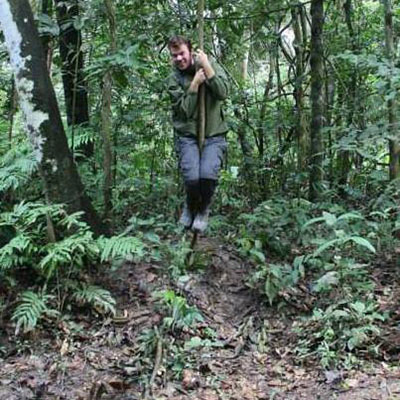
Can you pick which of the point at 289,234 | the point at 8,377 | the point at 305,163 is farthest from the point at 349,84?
the point at 8,377

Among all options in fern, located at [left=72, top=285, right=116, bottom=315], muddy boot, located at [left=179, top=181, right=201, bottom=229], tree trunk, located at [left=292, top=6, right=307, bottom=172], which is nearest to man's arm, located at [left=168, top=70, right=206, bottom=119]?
muddy boot, located at [left=179, top=181, right=201, bottom=229]

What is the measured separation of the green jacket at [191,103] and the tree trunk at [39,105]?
1.08 m

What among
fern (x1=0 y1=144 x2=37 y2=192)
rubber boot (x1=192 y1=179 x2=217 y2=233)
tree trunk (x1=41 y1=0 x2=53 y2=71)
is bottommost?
rubber boot (x1=192 y1=179 x2=217 y2=233)

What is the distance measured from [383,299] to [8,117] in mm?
5482

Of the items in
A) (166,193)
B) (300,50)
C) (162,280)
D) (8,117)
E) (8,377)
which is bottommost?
(8,377)

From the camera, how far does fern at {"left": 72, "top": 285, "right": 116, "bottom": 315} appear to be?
483 cm

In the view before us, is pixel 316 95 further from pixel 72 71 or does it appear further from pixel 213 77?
pixel 72 71

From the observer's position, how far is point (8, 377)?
14.0ft

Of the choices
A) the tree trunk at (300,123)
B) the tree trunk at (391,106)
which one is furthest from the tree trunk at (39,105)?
the tree trunk at (300,123)

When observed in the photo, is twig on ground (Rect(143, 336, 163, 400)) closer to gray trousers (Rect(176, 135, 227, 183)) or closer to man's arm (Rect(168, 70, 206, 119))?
gray trousers (Rect(176, 135, 227, 183))

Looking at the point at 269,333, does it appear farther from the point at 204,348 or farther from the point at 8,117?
the point at 8,117

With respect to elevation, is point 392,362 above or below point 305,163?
below

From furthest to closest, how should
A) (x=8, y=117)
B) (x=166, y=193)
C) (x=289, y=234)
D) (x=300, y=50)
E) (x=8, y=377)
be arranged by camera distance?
(x=300, y=50), (x=8, y=117), (x=166, y=193), (x=289, y=234), (x=8, y=377)

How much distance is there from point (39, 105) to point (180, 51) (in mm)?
1343
